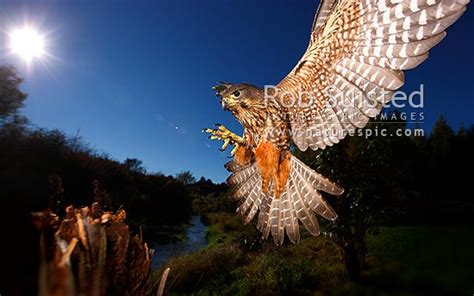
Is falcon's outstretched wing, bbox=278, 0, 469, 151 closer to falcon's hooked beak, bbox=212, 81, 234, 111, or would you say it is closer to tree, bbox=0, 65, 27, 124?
falcon's hooked beak, bbox=212, 81, 234, 111

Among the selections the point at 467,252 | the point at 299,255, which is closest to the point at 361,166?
the point at 299,255

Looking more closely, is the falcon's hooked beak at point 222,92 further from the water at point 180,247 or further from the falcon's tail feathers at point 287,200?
the water at point 180,247

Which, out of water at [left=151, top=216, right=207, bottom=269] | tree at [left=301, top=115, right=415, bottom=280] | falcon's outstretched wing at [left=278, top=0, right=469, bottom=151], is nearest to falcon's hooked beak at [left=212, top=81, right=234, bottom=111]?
falcon's outstretched wing at [left=278, top=0, right=469, bottom=151]

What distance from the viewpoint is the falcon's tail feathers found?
160cm

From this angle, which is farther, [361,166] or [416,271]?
[361,166]

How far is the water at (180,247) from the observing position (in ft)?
36.1

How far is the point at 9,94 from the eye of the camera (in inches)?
286

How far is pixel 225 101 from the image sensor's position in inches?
74.5

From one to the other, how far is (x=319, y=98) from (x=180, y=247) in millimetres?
12602

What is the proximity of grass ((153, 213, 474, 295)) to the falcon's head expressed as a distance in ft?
3.97

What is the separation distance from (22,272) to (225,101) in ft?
4.83

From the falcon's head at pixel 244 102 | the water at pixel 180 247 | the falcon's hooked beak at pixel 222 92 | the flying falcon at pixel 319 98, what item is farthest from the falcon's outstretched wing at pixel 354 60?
the water at pixel 180 247

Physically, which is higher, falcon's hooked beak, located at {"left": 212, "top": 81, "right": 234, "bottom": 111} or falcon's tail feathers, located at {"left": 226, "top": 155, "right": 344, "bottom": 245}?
falcon's hooked beak, located at {"left": 212, "top": 81, "right": 234, "bottom": 111}

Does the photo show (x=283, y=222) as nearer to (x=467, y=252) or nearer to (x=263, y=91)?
(x=263, y=91)
